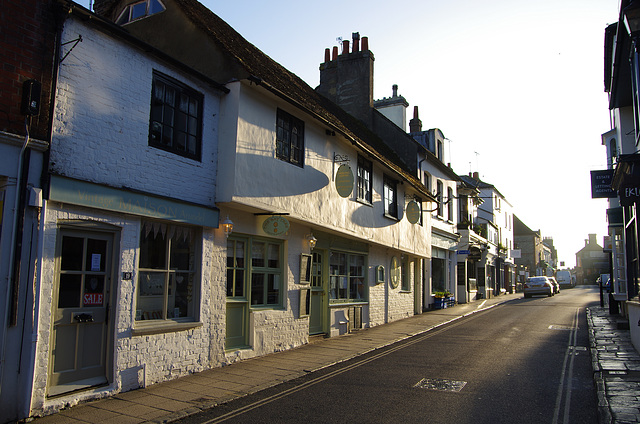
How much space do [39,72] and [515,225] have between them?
71584 mm

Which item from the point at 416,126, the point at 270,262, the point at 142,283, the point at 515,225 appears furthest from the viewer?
the point at 515,225

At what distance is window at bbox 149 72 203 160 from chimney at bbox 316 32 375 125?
50.7 feet

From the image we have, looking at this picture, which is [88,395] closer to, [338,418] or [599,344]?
[338,418]

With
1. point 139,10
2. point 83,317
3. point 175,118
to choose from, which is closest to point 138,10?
point 139,10

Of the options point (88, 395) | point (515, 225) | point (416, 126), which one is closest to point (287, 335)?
point (88, 395)

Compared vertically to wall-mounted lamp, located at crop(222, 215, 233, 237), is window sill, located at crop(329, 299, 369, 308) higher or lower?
lower

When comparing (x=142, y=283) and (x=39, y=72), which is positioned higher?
(x=39, y=72)

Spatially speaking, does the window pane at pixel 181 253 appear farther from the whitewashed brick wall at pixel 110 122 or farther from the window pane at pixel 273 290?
the window pane at pixel 273 290

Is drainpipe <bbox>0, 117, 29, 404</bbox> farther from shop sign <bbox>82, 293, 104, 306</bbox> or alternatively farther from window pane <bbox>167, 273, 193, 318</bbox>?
window pane <bbox>167, 273, 193, 318</bbox>

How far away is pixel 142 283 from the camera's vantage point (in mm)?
8320

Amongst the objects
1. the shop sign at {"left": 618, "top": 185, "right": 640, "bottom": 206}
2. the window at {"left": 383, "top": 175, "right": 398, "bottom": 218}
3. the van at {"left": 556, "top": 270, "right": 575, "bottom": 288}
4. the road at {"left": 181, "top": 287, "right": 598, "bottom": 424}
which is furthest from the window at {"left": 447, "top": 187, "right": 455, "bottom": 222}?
the van at {"left": 556, "top": 270, "right": 575, "bottom": 288}

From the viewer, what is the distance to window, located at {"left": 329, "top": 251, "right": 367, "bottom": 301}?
14879mm

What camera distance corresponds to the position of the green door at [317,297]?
1387cm

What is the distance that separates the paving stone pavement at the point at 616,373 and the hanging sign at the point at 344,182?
7.06 metres
